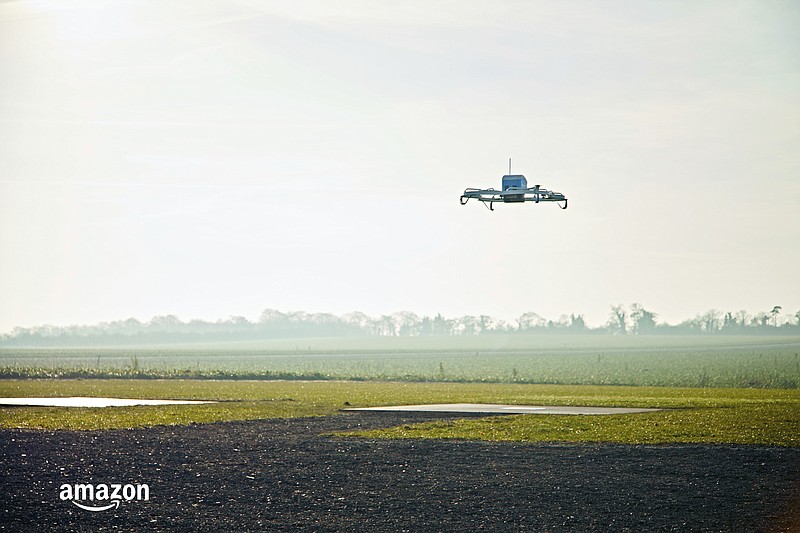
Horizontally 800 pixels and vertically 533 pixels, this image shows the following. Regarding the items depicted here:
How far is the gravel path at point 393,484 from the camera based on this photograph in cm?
1217

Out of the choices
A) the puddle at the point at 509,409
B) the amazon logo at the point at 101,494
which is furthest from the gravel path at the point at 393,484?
the puddle at the point at 509,409

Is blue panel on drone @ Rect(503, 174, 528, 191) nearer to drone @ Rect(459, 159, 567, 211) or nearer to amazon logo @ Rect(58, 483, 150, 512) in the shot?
drone @ Rect(459, 159, 567, 211)

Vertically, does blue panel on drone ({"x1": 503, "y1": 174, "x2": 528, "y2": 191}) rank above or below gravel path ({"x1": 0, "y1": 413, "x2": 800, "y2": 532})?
above

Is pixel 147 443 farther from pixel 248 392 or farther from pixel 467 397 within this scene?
pixel 248 392

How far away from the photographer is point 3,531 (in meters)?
11.7

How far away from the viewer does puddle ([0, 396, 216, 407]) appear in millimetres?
28609

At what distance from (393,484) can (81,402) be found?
59.2 feet

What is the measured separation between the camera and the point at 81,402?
97.7 feet

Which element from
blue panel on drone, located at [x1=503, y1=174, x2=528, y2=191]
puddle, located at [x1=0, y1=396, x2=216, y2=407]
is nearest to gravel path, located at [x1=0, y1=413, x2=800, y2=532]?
blue panel on drone, located at [x1=503, y1=174, x2=528, y2=191]

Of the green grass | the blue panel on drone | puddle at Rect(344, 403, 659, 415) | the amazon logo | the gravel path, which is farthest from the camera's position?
puddle at Rect(344, 403, 659, 415)

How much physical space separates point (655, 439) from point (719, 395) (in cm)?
1810

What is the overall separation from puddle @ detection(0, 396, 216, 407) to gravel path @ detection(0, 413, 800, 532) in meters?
8.93

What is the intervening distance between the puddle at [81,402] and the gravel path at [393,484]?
893 cm

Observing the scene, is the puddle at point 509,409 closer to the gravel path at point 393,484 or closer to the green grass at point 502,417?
the green grass at point 502,417
